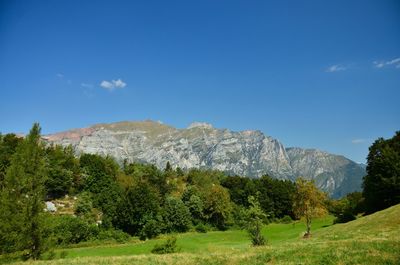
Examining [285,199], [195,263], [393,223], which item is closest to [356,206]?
[285,199]

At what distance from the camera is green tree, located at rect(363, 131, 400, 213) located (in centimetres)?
6978

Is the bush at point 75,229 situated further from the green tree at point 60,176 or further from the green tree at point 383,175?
the green tree at point 383,175

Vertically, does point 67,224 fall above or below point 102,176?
below

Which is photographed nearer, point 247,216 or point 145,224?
point 247,216

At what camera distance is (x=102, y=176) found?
111 metres

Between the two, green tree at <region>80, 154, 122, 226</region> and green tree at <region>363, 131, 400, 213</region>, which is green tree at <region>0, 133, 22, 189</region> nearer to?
green tree at <region>80, 154, 122, 226</region>

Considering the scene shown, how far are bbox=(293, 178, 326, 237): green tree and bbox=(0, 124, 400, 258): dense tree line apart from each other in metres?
0.16

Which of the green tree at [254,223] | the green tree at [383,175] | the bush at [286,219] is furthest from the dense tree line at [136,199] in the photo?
the green tree at [383,175]

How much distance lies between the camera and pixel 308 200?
60469 millimetres

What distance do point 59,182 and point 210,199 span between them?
146 feet

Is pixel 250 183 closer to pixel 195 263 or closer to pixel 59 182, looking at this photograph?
pixel 59 182

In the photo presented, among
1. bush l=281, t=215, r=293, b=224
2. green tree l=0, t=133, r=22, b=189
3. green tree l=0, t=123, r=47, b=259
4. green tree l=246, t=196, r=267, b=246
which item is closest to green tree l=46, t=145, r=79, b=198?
green tree l=0, t=133, r=22, b=189

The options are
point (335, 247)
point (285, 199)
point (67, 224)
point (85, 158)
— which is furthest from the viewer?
point (285, 199)

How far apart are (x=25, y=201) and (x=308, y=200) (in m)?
43.8
